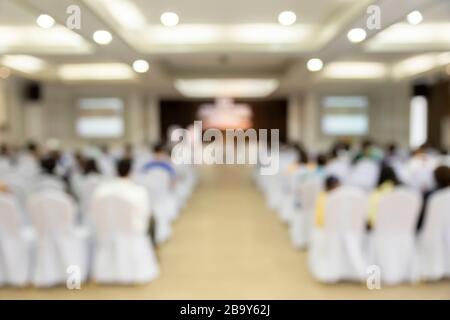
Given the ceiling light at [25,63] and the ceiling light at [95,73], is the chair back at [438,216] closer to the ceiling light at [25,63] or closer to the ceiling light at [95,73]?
the ceiling light at [25,63]

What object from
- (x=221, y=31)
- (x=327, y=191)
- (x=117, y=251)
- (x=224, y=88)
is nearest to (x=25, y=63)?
(x=221, y=31)

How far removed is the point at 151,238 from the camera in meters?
4.59

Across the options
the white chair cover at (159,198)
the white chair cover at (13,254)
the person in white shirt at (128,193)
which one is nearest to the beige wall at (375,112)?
the white chair cover at (159,198)

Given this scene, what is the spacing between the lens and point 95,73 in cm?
1152

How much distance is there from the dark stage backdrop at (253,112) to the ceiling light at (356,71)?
8091 millimetres

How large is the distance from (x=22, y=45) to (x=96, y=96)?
853 cm

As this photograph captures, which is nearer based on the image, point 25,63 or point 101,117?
point 25,63

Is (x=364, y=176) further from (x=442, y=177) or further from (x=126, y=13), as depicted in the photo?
(x=126, y=13)

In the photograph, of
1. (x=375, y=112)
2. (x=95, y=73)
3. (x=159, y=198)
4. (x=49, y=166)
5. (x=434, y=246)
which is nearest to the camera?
(x=434, y=246)

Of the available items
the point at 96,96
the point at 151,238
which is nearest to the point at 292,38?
the point at 151,238

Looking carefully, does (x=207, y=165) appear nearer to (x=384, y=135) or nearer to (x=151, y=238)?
(x=384, y=135)

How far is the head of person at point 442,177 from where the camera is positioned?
157 inches

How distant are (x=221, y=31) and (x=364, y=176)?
10.1 ft

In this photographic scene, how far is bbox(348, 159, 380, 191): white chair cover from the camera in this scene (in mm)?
6188
